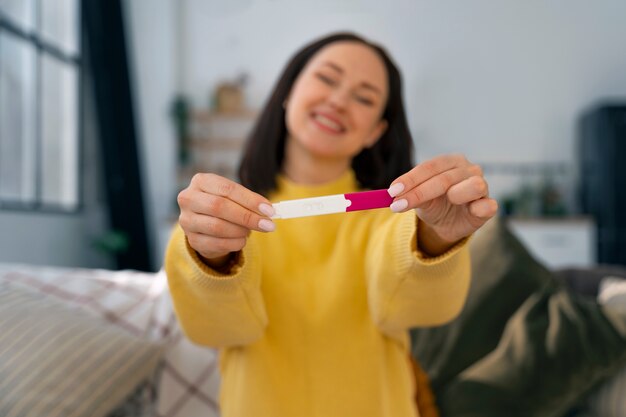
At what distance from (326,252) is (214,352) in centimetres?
41

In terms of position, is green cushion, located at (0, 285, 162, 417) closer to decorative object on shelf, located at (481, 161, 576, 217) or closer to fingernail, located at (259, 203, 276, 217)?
fingernail, located at (259, 203, 276, 217)

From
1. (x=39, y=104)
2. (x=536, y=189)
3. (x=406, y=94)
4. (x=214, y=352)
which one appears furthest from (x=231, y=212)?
(x=536, y=189)

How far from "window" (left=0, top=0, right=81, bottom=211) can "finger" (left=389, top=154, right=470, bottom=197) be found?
2.90m

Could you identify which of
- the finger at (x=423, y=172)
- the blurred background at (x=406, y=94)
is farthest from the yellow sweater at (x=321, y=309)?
the blurred background at (x=406, y=94)

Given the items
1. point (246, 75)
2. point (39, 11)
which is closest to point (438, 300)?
point (39, 11)

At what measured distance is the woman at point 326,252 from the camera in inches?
25.2

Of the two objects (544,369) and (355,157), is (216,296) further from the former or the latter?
(544,369)

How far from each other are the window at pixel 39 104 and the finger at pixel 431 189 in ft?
9.53

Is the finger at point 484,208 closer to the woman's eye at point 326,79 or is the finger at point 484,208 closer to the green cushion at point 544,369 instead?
the woman's eye at point 326,79

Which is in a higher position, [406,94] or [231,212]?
[406,94]

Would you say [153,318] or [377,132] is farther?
[153,318]

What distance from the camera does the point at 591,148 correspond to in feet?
13.4

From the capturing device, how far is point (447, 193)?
0.63 metres

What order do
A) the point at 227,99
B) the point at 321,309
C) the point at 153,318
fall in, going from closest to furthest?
the point at 321,309, the point at 153,318, the point at 227,99
